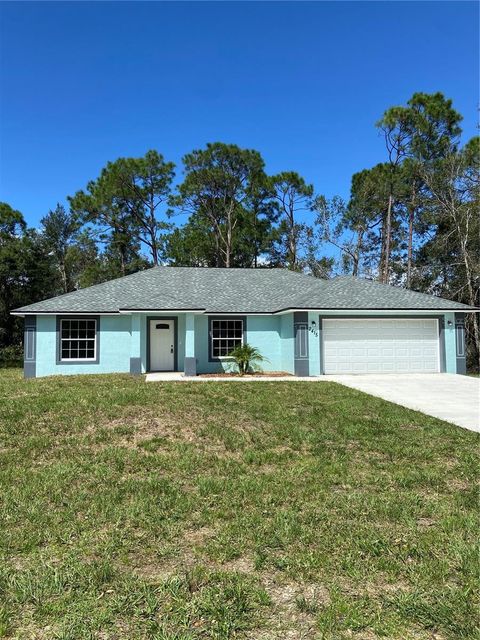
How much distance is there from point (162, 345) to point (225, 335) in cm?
263

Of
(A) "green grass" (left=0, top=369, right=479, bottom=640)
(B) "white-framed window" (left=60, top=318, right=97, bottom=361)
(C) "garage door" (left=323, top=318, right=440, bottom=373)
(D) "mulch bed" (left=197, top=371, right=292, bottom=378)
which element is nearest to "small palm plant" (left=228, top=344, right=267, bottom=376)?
(D) "mulch bed" (left=197, top=371, right=292, bottom=378)

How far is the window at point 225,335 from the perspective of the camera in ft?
56.1

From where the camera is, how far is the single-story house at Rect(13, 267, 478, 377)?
627 inches

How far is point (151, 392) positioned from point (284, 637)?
795 cm

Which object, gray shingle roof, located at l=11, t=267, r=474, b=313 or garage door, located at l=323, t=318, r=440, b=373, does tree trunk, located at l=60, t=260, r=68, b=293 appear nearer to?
gray shingle roof, located at l=11, t=267, r=474, b=313

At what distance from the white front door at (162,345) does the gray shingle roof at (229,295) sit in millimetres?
1073

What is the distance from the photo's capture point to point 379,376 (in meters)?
15.2

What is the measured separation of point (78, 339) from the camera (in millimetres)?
16625

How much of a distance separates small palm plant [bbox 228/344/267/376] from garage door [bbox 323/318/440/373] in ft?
9.16

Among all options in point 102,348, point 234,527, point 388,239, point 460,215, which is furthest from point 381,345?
point 388,239

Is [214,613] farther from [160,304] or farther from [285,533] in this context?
[160,304]

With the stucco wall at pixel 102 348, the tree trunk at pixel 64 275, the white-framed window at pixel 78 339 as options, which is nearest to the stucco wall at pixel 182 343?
the stucco wall at pixel 102 348

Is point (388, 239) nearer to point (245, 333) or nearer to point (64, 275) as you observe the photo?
point (245, 333)

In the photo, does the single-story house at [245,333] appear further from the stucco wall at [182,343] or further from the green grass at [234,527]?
the green grass at [234,527]
